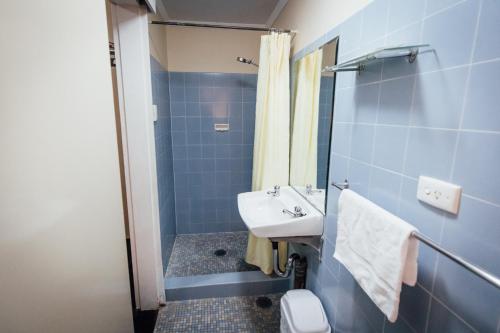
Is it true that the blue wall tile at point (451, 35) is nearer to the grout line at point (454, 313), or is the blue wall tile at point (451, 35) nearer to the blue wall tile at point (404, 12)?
the blue wall tile at point (404, 12)

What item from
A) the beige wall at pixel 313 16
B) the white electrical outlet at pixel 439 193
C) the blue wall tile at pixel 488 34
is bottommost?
the white electrical outlet at pixel 439 193

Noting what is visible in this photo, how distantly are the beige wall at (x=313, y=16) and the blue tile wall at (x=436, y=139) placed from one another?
10 centimetres

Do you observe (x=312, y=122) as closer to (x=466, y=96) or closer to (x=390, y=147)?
(x=390, y=147)

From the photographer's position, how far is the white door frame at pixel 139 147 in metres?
1.46

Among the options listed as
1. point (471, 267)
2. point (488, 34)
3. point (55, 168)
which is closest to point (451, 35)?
point (488, 34)

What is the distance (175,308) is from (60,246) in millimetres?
1504

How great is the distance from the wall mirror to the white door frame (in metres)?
1.07

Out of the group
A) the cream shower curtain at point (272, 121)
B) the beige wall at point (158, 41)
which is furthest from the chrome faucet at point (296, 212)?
the beige wall at point (158, 41)

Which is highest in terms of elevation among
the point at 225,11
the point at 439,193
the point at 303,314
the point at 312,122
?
the point at 225,11

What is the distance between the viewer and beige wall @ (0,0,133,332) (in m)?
0.50

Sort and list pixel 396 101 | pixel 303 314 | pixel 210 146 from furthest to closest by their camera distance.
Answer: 1. pixel 210 146
2. pixel 303 314
3. pixel 396 101

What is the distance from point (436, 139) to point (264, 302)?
1.74 m

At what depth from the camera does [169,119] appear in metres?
2.60

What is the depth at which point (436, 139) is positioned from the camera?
2.45ft
